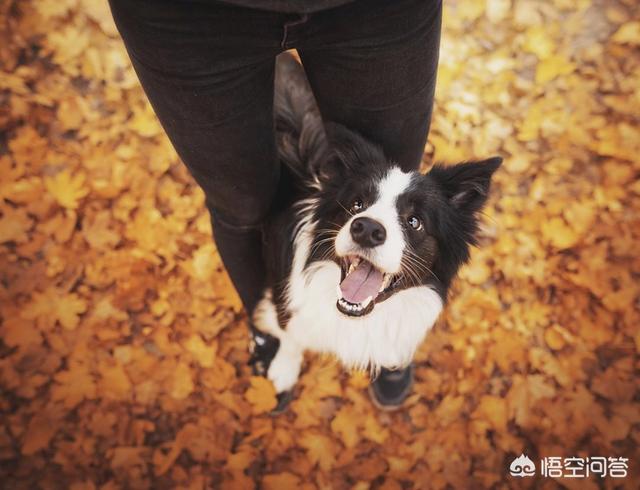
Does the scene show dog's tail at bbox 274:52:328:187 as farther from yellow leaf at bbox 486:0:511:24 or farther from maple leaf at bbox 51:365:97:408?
yellow leaf at bbox 486:0:511:24

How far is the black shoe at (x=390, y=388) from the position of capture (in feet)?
6.68

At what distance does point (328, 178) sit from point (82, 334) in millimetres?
1373

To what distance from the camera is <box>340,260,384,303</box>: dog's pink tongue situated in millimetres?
1484

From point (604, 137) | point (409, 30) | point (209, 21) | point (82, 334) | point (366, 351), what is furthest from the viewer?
point (604, 137)

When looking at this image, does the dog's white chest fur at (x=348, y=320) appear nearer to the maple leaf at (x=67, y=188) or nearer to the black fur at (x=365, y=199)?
the black fur at (x=365, y=199)

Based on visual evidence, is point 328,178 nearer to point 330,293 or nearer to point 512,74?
point 330,293

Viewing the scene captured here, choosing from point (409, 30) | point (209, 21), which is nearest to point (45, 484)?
point (209, 21)

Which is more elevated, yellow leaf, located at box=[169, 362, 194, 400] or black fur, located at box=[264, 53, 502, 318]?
black fur, located at box=[264, 53, 502, 318]

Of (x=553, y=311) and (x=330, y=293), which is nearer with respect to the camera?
(x=330, y=293)

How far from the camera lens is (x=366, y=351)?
1796 millimetres

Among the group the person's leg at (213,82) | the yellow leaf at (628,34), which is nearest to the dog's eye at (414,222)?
the person's leg at (213,82)

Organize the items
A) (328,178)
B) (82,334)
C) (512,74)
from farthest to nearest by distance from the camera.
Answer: (512,74)
(82,334)
(328,178)

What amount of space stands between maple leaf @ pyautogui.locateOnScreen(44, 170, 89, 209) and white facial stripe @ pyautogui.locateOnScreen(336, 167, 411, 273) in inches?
60.6

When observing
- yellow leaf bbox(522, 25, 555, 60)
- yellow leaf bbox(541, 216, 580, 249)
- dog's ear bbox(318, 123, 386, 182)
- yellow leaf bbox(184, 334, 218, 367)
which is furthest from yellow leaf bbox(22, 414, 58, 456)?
yellow leaf bbox(522, 25, 555, 60)
